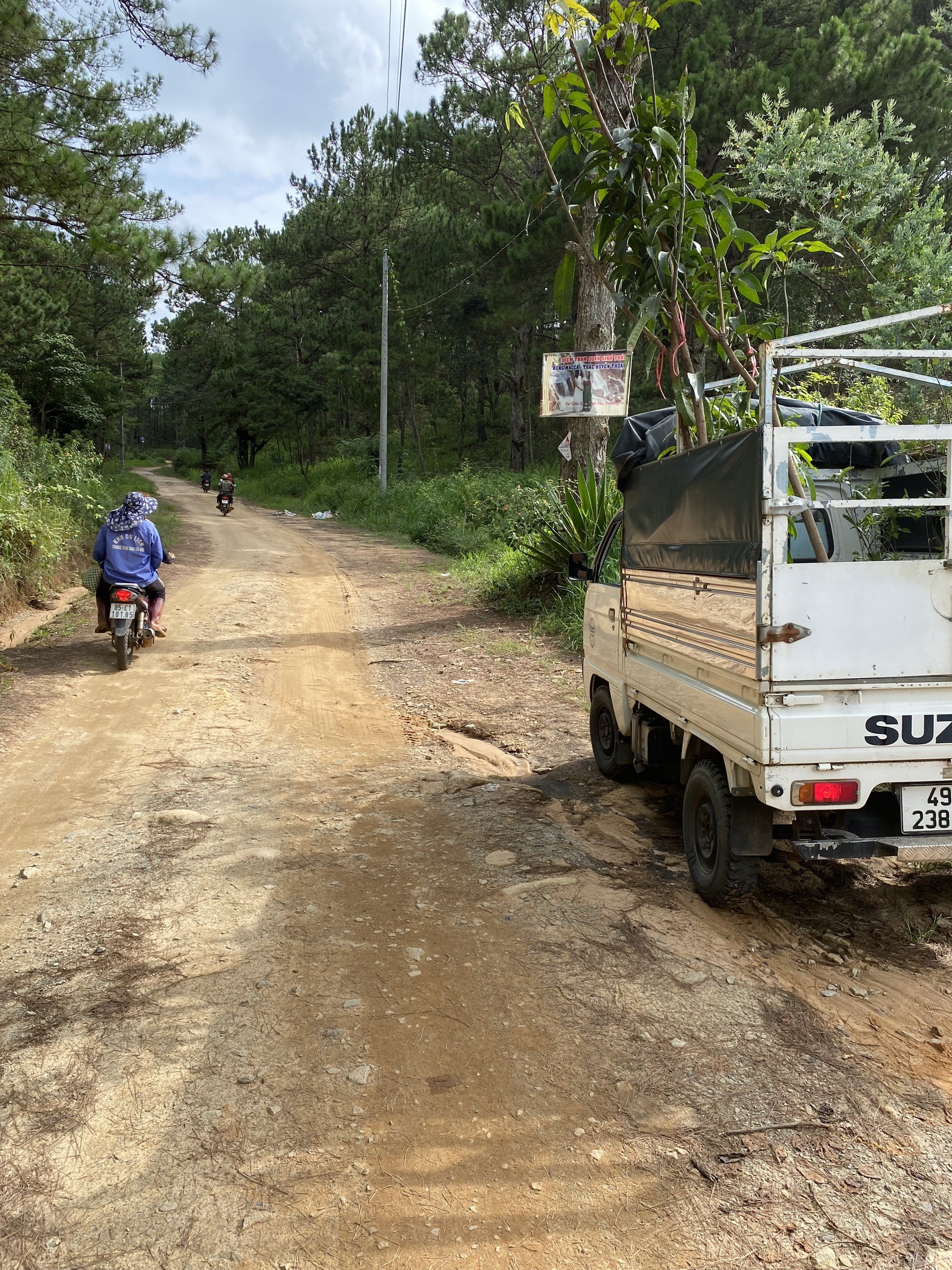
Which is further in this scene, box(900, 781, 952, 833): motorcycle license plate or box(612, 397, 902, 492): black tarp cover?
box(612, 397, 902, 492): black tarp cover

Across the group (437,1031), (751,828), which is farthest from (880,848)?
(437,1031)

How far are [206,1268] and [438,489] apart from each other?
84.1ft

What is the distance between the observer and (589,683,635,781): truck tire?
6.21m

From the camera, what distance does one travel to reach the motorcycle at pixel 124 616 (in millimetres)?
9234

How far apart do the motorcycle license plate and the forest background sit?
241 cm

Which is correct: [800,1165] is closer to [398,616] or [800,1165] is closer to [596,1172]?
[596,1172]

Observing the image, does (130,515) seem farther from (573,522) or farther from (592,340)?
(592,340)

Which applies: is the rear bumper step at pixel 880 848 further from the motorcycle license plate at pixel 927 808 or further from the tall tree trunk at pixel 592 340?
the tall tree trunk at pixel 592 340

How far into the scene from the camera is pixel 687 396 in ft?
17.5

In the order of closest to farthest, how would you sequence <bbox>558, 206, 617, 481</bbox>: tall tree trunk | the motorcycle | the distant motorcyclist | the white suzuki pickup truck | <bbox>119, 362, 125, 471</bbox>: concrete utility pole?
1. the white suzuki pickup truck
2. the motorcycle
3. <bbox>558, 206, 617, 481</bbox>: tall tree trunk
4. the distant motorcyclist
5. <bbox>119, 362, 125, 471</bbox>: concrete utility pole

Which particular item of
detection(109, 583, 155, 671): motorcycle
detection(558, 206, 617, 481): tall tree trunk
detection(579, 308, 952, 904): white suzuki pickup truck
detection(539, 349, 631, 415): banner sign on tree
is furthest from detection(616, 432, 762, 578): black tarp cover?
detection(558, 206, 617, 481): tall tree trunk

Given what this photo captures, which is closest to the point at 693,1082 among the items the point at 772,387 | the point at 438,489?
the point at 772,387

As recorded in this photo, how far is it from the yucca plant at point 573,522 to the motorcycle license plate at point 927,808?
7.19 m

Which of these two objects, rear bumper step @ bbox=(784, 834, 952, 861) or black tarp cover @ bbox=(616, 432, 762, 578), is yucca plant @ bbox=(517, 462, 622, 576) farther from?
rear bumper step @ bbox=(784, 834, 952, 861)
